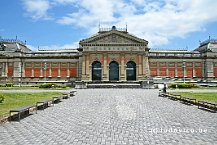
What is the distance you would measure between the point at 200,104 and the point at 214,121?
5.93 m

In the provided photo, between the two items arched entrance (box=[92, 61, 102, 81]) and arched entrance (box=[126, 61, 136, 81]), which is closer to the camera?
arched entrance (box=[92, 61, 102, 81])

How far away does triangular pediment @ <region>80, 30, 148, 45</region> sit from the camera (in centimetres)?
6036

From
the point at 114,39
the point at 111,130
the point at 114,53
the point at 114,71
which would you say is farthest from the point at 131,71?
Answer: the point at 111,130

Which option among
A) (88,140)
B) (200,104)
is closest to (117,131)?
(88,140)

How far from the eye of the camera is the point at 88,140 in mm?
8141

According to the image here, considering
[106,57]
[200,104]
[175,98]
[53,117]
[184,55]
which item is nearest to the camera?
[53,117]

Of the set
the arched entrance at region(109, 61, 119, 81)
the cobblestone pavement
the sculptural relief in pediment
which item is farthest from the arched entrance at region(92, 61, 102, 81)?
the cobblestone pavement

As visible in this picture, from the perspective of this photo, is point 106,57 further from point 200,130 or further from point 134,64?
point 200,130

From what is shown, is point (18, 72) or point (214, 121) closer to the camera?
point (214, 121)

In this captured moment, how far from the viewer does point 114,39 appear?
200 ft

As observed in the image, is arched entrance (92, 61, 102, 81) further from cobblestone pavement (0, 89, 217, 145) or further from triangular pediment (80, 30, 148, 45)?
cobblestone pavement (0, 89, 217, 145)

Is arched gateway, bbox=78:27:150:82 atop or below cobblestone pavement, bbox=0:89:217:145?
atop

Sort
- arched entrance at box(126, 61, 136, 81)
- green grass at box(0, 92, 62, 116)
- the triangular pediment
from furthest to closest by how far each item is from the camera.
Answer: arched entrance at box(126, 61, 136, 81) < the triangular pediment < green grass at box(0, 92, 62, 116)

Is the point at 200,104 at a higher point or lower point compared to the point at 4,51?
lower
